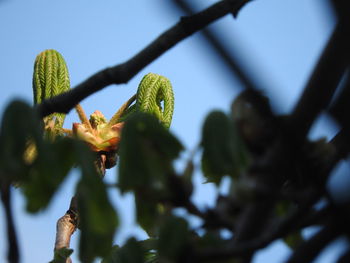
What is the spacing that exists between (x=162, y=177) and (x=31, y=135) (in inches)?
10.7

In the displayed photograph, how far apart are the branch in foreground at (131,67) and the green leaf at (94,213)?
44 cm

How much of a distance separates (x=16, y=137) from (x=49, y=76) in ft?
11.6

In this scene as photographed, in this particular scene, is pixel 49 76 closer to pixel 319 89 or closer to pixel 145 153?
pixel 145 153

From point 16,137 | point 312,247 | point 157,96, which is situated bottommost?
point 312,247

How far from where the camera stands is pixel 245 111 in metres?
1.11

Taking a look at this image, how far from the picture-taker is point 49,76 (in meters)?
4.53

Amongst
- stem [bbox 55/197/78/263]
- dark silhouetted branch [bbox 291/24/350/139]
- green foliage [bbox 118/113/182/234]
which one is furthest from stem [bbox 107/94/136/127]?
dark silhouetted branch [bbox 291/24/350/139]

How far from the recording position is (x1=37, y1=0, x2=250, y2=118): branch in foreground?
150 cm

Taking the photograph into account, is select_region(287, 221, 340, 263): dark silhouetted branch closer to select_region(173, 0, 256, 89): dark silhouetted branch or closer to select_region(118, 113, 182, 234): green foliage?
select_region(118, 113, 182, 234): green foliage

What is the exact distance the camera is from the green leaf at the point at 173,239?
1.08 meters

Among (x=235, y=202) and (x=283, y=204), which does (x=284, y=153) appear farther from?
(x=283, y=204)

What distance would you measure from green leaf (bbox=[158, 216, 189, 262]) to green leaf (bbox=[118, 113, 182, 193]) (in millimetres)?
115

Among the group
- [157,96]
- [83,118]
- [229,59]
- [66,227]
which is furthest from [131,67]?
[157,96]

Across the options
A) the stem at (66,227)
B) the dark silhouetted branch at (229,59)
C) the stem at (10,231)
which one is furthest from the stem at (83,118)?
the dark silhouetted branch at (229,59)
